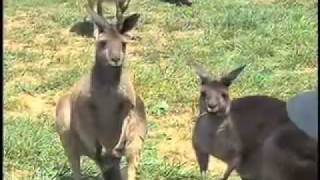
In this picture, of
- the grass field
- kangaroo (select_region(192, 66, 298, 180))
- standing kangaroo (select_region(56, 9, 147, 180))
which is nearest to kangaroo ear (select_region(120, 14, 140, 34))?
standing kangaroo (select_region(56, 9, 147, 180))

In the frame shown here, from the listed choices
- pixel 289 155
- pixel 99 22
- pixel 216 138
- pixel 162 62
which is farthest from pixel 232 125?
pixel 162 62

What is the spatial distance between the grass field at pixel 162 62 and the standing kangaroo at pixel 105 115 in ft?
1.26

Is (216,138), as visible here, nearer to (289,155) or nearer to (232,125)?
(232,125)

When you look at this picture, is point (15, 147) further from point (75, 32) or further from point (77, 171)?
point (75, 32)

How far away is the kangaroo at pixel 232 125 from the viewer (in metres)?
4.83

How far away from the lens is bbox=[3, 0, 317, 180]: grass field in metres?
6.05

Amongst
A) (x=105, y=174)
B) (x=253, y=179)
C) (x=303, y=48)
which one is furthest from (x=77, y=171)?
(x=303, y=48)

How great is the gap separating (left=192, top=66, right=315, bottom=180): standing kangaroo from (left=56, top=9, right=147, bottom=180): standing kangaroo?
0.40 meters

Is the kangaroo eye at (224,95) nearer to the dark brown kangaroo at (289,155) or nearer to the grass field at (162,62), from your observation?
the dark brown kangaroo at (289,155)

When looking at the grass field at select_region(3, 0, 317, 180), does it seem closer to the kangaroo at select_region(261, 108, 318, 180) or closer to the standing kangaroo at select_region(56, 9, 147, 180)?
the standing kangaroo at select_region(56, 9, 147, 180)

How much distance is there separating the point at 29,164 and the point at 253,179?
1.64 metres

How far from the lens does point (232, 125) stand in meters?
5.01

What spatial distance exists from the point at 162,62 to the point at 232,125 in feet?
12.4

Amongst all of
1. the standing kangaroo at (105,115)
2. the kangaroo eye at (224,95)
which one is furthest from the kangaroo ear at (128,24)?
the kangaroo eye at (224,95)
